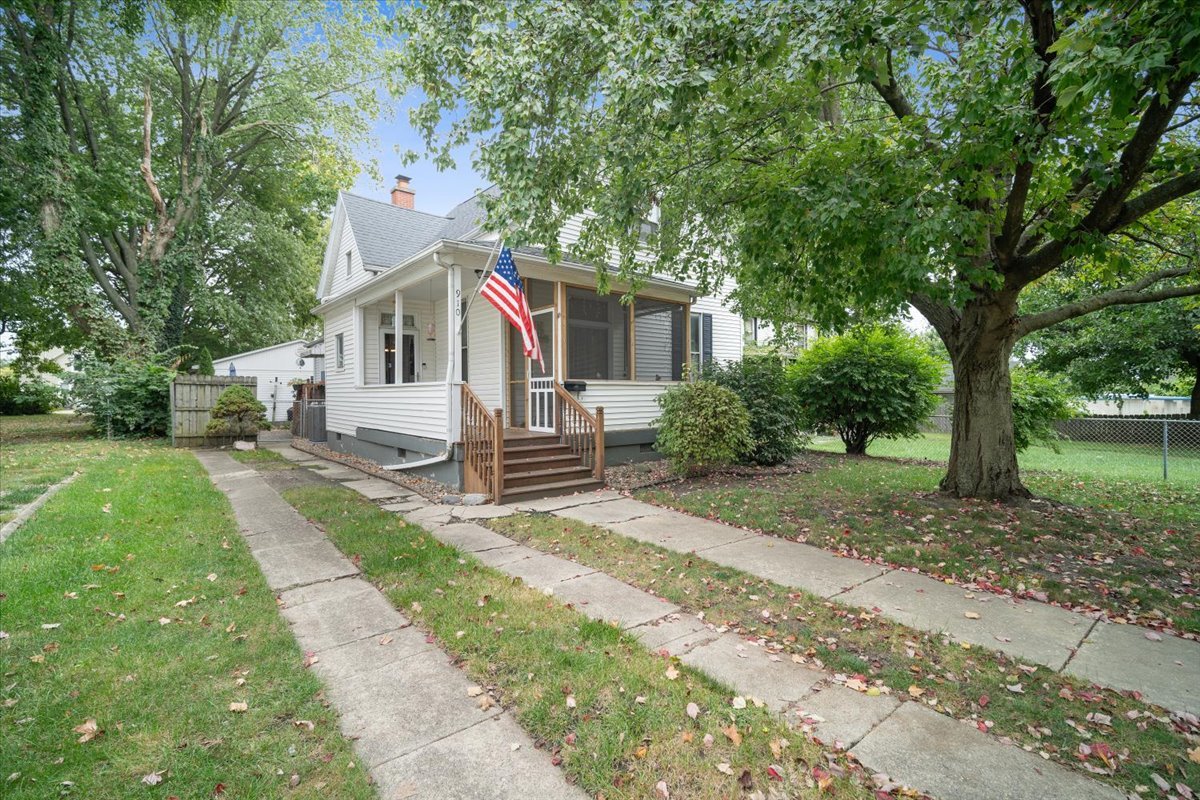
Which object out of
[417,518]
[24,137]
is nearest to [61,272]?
[24,137]

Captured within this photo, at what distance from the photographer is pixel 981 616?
11.7 ft

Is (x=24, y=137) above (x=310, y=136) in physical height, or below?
below

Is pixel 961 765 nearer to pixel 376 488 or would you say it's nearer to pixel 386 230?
pixel 376 488

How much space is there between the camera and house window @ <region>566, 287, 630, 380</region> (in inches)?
384

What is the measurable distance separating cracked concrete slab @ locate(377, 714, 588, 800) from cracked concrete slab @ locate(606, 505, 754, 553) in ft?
9.69

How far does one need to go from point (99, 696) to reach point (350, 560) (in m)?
2.15

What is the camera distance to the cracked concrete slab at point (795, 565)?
4176 millimetres

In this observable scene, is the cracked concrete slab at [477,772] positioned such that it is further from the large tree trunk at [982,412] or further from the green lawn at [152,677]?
the large tree trunk at [982,412]

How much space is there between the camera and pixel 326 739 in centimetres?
233

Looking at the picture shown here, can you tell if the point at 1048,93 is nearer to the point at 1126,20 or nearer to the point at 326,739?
the point at 1126,20

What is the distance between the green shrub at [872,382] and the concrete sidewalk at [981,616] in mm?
6389

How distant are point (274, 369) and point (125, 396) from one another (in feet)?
39.5

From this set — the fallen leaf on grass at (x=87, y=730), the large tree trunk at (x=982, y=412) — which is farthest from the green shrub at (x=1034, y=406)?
the fallen leaf on grass at (x=87, y=730)

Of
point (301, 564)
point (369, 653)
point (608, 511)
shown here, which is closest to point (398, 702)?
point (369, 653)
